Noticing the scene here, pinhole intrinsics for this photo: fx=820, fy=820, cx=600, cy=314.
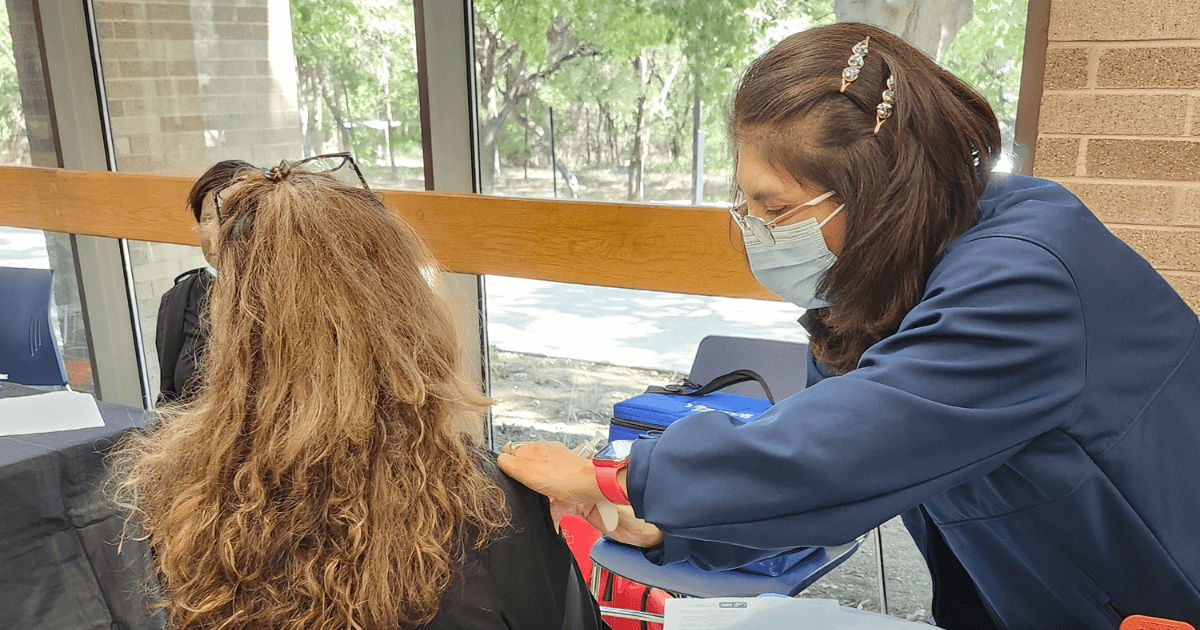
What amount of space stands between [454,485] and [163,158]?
338 cm

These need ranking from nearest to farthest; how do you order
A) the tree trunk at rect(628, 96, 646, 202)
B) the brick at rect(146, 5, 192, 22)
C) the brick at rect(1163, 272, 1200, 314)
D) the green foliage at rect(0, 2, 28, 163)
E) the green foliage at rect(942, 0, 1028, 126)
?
1. the brick at rect(1163, 272, 1200, 314)
2. the green foliage at rect(942, 0, 1028, 126)
3. the tree trunk at rect(628, 96, 646, 202)
4. the brick at rect(146, 5, 192, 22)
5. the green foliage at rect(0, 2, 28, 163)

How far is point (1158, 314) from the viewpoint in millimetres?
891

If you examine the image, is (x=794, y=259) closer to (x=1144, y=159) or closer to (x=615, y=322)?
(x=1144, y=159)

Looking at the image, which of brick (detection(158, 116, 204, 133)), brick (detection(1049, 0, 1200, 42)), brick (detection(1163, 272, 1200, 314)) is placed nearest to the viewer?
brick (detection(1049, 0, 1200, 42))

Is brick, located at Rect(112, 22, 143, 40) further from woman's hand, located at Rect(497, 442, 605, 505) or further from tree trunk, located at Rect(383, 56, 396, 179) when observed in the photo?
woman's hand, located at Rect(497, 442, 605, 505)

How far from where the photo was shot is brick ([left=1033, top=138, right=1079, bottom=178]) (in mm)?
1983

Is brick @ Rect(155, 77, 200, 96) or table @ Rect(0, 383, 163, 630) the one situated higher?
brick @ Rect(155, 77, 200, 96)

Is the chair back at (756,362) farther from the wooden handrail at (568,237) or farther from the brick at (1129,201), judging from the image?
the brick at (1129,201)

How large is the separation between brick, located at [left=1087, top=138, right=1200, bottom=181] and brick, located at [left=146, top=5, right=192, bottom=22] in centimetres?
340

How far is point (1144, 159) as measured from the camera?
1922 millimetres

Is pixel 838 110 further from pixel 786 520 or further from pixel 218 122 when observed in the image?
pixel 218 122

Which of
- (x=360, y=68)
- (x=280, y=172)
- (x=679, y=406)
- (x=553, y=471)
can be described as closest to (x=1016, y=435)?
(x=553, y=471)

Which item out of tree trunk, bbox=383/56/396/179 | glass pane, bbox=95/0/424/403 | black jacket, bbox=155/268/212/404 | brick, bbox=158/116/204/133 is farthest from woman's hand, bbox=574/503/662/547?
brick, bbox=158/116/204/133

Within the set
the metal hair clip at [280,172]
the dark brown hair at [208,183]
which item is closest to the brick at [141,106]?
the dark brown hair at [208,183]
